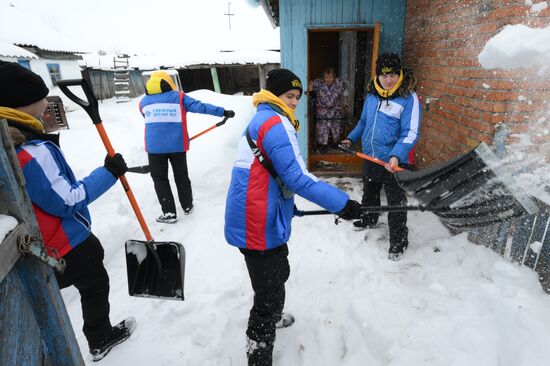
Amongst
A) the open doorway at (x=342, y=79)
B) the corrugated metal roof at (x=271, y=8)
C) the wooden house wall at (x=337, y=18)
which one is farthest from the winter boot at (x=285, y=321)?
the corrugated metal roof at (x=271, y=8)

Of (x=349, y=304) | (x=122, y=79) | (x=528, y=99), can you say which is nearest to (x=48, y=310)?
(x=349, y=304)

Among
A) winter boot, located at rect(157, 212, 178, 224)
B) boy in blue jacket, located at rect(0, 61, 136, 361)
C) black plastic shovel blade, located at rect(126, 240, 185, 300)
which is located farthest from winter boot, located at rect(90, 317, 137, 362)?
winter boot, located at rect(157, 212, 178, 224)

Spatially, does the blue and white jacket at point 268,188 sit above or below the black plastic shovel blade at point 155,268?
above

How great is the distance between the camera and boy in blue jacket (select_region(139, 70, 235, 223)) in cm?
370

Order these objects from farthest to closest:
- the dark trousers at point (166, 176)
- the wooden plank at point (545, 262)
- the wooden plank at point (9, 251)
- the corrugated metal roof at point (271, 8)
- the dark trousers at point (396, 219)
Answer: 1. the corrugated metal roof at point (271, 8)
2. the dark trousers at point (166, 176)
3. the dark trousers at point (396, 219)
4. the wooden plank at point (545, 262)
5. the wooden plank at point (9, 251)

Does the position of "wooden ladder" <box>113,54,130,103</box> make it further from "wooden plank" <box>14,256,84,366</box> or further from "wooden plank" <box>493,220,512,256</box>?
"wooden plank" <box>493,220,512,256</box>

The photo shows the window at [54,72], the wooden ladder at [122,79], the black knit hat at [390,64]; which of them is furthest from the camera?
the wooden ladder at [122,79]

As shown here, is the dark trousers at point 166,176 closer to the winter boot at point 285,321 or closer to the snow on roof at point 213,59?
the winter boot at point 285,321

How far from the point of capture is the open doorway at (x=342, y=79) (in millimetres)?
5873

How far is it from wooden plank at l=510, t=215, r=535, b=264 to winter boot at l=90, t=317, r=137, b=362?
3.00 meters

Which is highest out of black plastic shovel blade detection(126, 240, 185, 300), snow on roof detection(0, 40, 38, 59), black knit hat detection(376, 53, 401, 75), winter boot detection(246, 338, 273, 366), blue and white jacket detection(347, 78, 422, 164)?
snow on roof detection(0, 40, 38, 59)

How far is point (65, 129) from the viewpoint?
10695mm

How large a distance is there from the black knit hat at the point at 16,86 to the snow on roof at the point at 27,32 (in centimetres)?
1942

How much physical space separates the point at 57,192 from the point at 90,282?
0.69 m
